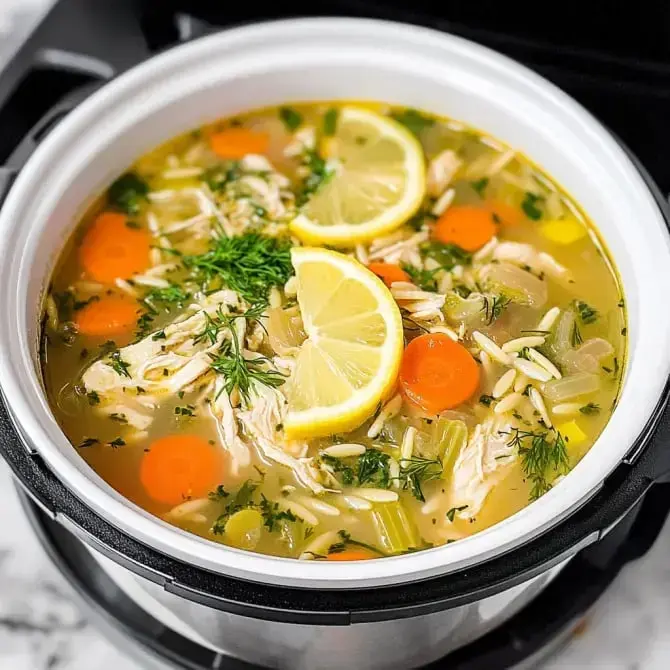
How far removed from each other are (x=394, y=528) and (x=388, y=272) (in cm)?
53

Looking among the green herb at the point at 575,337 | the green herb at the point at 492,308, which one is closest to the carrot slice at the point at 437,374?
the green herb at the point at 492,308

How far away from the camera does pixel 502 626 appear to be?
196 centimetres

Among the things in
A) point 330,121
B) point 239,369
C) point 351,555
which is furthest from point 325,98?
point 351,555

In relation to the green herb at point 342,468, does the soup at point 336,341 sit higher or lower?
higher

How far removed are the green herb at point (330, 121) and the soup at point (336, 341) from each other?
72mm

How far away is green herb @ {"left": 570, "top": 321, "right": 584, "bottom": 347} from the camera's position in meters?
1.90

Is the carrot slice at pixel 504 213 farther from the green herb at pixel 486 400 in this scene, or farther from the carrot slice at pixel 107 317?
the carrot slice at pixel 107 317

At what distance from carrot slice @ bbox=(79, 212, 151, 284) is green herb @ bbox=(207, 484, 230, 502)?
0.54 meters

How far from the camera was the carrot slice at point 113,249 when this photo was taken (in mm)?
2035

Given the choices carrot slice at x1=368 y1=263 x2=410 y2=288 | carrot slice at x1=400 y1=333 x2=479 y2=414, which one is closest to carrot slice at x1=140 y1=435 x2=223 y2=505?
carrot slice at x1=400 y1=333 x2=479 y2=414

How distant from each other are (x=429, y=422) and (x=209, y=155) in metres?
0.87

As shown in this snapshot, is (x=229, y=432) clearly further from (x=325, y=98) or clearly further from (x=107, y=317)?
(x=325, y=98)

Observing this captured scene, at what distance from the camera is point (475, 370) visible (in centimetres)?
183

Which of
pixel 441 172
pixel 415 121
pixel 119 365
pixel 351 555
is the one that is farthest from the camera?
pixel 415 121
